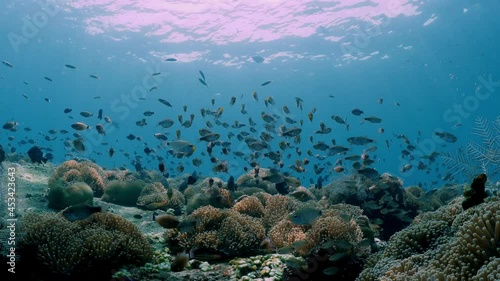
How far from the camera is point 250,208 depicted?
8.99 meters

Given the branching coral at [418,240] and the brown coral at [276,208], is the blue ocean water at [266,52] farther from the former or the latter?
the branching coral at [418,240]

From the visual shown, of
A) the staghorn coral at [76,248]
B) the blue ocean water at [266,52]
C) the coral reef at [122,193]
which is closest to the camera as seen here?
the staghorn coral at [76,248]

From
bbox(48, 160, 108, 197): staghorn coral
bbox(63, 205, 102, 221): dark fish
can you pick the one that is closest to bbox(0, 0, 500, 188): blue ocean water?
bbox(48, 160, 108, 197): staghorn coral

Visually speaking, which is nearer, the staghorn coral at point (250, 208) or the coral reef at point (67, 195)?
the staghorn coral at point (250, 208)

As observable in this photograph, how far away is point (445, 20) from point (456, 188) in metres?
28.4

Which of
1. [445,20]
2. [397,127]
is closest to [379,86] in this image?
[445,20]

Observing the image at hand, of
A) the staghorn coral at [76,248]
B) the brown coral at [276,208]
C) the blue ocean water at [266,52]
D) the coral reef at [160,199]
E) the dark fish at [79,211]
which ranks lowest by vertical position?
the coral reef at [160,199]

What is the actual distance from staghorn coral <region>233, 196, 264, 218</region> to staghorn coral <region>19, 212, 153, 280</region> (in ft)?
10.6

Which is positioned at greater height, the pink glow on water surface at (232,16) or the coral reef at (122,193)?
the pink glow on water surface at (232,16)

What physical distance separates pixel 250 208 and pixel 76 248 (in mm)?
4586

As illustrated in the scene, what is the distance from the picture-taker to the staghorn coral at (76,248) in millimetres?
5320

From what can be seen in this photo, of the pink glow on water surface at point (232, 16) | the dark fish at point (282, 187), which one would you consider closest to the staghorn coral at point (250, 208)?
the dark fish at point (282, 187)

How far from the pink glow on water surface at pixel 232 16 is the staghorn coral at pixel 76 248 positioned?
90.4 feet

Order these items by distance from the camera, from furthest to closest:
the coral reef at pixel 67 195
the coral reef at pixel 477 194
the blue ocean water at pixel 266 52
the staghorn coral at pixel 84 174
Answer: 1. the blue ocean water at pixel 266 52
2. the staghorn coral at pixel 84 174
3. the coral reef at pixel 67 195
4. the coral reef at pixel 477 194
